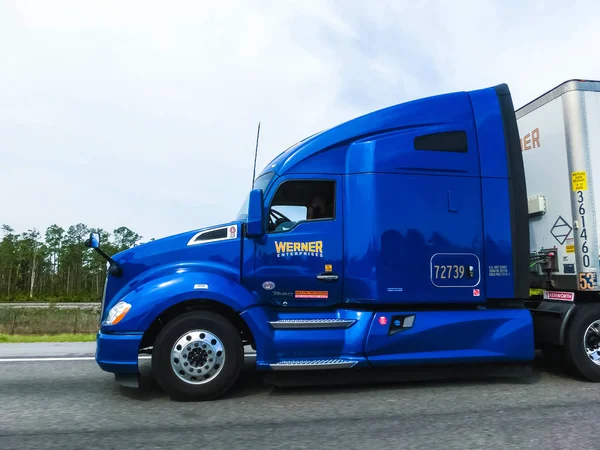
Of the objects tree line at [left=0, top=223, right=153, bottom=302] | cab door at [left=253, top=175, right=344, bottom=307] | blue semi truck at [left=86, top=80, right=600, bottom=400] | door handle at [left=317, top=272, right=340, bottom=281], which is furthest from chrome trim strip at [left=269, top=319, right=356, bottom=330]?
tree line at [left=0, top=223, right=153, bottom=302]

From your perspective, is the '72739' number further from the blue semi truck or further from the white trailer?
the white trailer

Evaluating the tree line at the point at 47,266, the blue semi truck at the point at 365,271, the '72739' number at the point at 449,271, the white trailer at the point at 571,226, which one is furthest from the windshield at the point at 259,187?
the tree line at the point at 47,266

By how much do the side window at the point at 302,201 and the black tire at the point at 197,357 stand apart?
4.44ft

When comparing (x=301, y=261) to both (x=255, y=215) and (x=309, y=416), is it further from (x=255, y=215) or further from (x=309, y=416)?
(x=309, y=416)

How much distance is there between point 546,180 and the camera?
5953mm

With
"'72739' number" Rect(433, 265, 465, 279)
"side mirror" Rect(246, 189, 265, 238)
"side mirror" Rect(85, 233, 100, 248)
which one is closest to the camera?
"side mirror" Rect(85, 233, 100, 248)

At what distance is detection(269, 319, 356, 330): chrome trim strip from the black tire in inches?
17.5

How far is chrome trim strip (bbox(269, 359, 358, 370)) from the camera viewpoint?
4.82 metres

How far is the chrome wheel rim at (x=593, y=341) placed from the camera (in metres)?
5.53

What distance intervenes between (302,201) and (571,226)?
10.3 feet

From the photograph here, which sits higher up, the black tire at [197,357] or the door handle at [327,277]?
the door handle at [327,277]

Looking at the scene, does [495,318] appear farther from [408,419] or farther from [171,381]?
[171,381]

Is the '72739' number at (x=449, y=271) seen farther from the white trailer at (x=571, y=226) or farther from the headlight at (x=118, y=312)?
the headlight at (x=118, y=312)

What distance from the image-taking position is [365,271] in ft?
17.0
